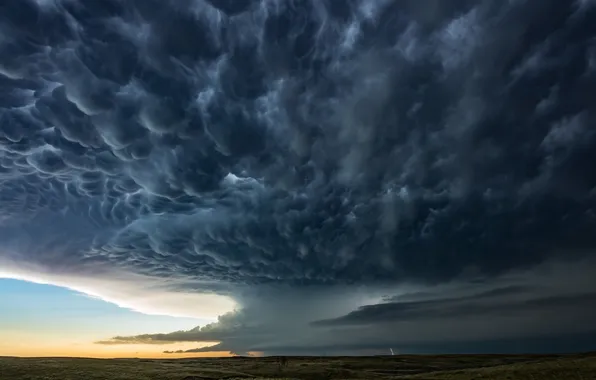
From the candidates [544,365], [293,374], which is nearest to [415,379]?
[544,365]

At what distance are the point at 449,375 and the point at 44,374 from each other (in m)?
84.3

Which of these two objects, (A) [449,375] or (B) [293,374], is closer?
(A) [449,375]

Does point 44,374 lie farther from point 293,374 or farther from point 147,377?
point 293,374

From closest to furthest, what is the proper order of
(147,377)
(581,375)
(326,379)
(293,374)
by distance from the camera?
(581,375)
(147,377)
(326,379)
(293,374)

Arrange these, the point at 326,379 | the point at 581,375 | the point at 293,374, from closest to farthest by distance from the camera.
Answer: the point at 581,375, the point at 326,379, the point at 293,374

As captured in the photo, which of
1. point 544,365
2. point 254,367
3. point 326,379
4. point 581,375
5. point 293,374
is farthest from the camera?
point 254,367

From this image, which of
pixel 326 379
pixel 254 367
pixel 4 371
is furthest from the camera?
pixel 254 367

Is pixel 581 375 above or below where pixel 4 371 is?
below

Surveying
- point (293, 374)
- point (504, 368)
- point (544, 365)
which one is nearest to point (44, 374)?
point (293, 374)

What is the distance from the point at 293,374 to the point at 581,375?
→ 8267 centimetres

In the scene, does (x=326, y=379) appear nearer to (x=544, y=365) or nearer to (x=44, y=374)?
(x=544, y=365)

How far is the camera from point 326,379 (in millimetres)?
122062

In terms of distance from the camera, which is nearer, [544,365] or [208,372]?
[544,365]

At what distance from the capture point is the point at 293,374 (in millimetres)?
133000
